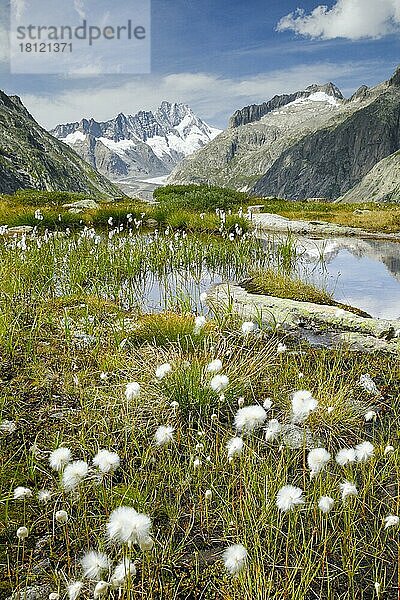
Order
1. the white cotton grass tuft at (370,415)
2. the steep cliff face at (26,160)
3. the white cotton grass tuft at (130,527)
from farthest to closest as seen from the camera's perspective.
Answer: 1. the steep cliff face at (26,160)
2. the white cotton grass tuft at (370,415)
3. the white cotton grass tuft at (130,527)

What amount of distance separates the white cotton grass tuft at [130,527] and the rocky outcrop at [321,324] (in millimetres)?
4600

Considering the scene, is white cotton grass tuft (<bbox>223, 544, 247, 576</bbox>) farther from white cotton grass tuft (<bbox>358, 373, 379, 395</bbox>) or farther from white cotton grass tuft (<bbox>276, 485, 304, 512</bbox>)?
white cotton grass tuft (<bbox>358, 373, 379, 395</bbox>)

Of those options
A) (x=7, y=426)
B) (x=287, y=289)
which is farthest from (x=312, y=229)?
(x=7, y=426)

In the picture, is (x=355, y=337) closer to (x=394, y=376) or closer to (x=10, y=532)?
(x=394, y=376)

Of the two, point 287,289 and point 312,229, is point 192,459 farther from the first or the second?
point 312,229

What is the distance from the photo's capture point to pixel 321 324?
7.34 m

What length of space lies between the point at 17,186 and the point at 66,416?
140 metres

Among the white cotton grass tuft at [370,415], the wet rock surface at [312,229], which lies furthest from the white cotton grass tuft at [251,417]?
the wet rock surface at [312,229]

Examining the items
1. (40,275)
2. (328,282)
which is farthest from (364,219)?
(40,275)

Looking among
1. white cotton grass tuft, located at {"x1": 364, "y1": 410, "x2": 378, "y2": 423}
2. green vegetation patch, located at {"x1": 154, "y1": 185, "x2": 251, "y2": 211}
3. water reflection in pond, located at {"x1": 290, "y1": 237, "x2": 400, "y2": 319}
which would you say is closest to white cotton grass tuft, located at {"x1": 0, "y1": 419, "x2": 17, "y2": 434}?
white cotton grass tuft, located at {"x1": 364, "y1": 410, "x2": 378, "y2": 423}

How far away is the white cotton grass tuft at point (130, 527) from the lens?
8.11ft

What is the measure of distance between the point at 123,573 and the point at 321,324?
201 inches

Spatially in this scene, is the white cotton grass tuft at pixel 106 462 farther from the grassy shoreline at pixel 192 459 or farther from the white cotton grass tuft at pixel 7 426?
the white cotton grass tuft at pixel 7 426

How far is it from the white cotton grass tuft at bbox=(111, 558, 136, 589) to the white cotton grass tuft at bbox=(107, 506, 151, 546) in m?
0.19
